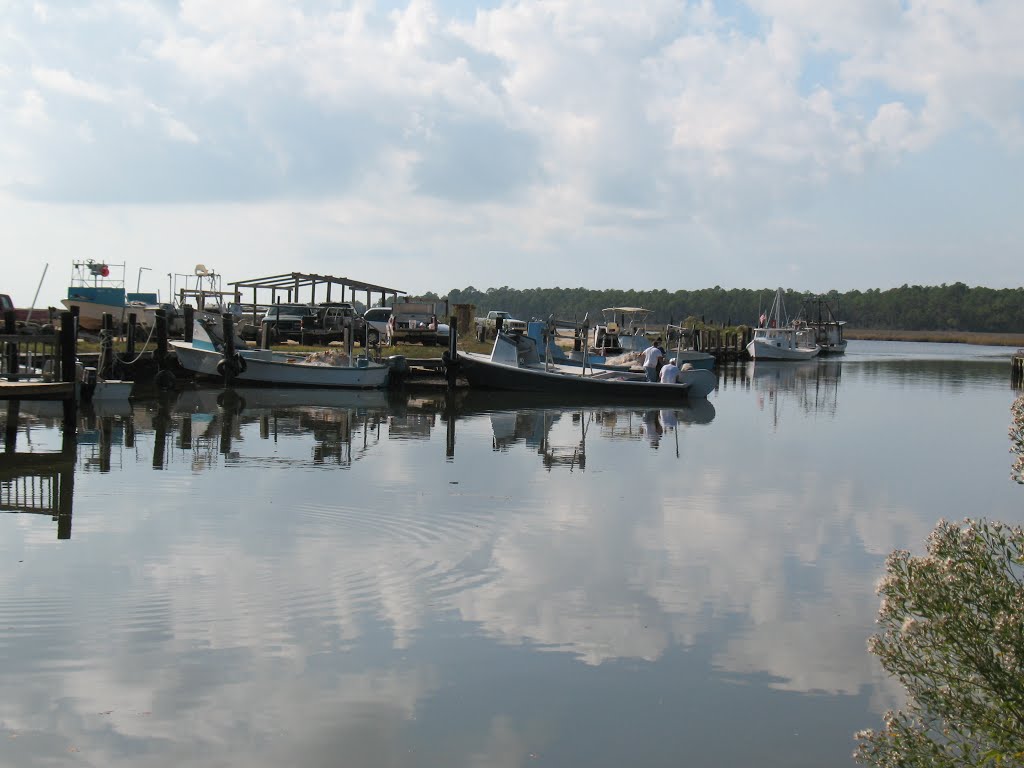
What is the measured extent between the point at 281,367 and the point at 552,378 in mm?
8121

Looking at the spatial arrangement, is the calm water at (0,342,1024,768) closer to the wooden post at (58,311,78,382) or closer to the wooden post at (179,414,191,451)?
the wooden post at (179,414,191,451)

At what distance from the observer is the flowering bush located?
5406mm

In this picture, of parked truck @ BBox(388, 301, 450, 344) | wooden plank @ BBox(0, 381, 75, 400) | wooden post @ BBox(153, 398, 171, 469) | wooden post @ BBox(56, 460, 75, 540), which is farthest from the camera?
parked truck @ BBox(388, 301, 450, 344)

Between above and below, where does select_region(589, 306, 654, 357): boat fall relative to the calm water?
above

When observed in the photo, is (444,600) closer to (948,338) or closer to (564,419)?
(564,419)

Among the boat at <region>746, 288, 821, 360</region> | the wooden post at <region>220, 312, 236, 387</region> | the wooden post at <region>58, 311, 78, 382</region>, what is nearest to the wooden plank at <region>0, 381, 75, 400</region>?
the wooden post at <region>58, 311, 78, 382</region>

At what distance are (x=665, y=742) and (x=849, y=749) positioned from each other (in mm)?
1198

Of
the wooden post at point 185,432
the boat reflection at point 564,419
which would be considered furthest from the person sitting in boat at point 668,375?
the wooden post at point 185,432

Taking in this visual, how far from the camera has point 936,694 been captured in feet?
18.4

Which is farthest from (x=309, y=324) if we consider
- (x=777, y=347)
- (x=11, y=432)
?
(x=777, y=347)

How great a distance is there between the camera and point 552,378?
33844 mm

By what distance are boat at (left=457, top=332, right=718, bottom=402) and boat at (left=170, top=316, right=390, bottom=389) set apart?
3.18 meters

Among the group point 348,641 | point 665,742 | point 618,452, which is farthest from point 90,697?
point 618,452

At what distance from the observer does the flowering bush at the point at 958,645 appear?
5.41m
